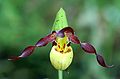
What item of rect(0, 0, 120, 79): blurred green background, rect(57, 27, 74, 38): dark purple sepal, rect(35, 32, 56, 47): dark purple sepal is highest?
rect(0, 0, 120, 79): blurred green background

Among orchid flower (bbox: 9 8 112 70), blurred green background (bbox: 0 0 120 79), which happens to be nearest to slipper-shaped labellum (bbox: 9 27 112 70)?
orchid flower (bbox: 9 8 112 70)

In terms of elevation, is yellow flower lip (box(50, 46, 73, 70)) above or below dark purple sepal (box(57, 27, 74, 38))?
below

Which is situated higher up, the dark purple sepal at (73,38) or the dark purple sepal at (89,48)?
the dark purple sepal at (73,38)

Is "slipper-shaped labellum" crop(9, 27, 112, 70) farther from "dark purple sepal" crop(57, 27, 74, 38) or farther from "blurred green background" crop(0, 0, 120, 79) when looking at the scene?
"blurred green background" crop(0, 0, 120, 79)

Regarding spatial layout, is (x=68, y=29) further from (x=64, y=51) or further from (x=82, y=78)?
(x=82, y=78)

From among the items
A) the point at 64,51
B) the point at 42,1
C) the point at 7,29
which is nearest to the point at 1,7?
the point at 7,29

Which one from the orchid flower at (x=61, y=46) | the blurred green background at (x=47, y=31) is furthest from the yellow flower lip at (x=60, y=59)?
the blurred green background at (x=47, y=31)

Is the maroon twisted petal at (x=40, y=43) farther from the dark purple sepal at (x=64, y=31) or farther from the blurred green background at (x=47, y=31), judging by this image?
the blurred green background at (x=47, y=31)
